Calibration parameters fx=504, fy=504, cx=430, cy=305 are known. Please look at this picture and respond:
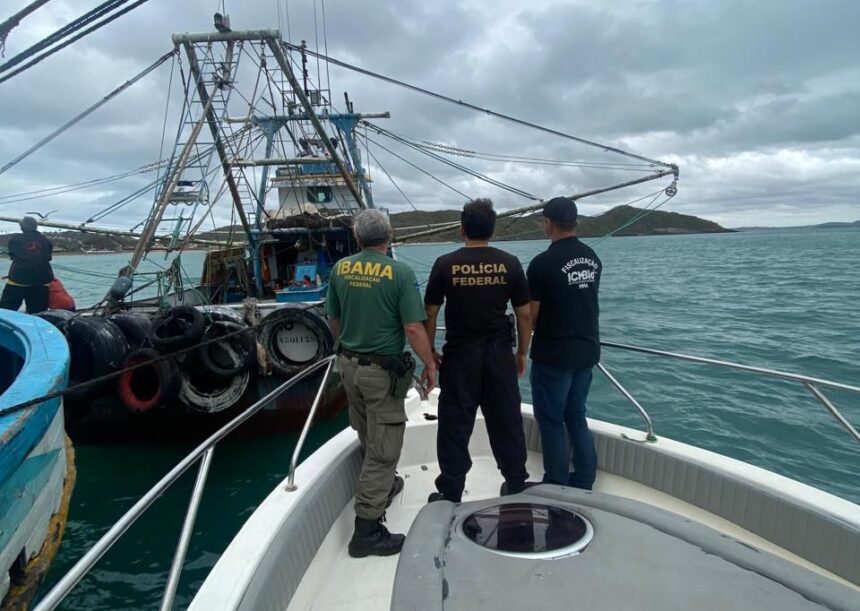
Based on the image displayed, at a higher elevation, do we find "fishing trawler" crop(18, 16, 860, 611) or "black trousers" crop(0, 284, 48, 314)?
"black trousers" crop(0, 284, 48, 314)

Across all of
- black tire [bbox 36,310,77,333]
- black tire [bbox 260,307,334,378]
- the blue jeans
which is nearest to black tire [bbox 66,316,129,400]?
black tire [bbox 36,310,77,333]

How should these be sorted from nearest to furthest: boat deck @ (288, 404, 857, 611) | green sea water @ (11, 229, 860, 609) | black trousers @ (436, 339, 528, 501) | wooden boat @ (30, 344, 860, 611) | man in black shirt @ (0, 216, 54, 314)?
wooden boat @ (30, 344, 860, 611)
boat deck @ (288, 404, 857, 611)
black trousers @ (436, 339, 528, 501)
green sea water @ (11, 229, 860, 609)
man in black shirt @ (0, 216, 54, 314)

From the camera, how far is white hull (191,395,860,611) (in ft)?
7.43

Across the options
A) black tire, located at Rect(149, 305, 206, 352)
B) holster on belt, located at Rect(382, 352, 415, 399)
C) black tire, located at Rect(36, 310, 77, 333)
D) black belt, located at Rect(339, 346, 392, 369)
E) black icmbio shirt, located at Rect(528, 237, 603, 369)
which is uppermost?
black icmbio shirt, located at Rect(528, 237, 603, 369)

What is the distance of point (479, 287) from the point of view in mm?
2803

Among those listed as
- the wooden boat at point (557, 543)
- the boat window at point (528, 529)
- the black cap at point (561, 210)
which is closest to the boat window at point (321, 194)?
the wooden boat at point (557, 543)

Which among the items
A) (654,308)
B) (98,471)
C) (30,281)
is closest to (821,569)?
(98,471)

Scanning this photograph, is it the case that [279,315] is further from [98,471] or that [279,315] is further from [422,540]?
[422,540]

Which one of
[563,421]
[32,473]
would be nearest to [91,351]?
[32,473]

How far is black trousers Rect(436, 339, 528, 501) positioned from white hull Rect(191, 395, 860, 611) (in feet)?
1.86

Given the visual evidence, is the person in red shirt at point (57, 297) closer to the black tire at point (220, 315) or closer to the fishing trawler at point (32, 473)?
the black tire at point (220, 315)

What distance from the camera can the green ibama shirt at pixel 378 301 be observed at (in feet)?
8.98

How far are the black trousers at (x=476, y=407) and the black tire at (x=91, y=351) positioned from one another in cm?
520

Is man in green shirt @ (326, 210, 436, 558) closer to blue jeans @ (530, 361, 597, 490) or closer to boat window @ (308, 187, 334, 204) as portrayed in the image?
blue jeans @ (530, 361, 597, 490)
